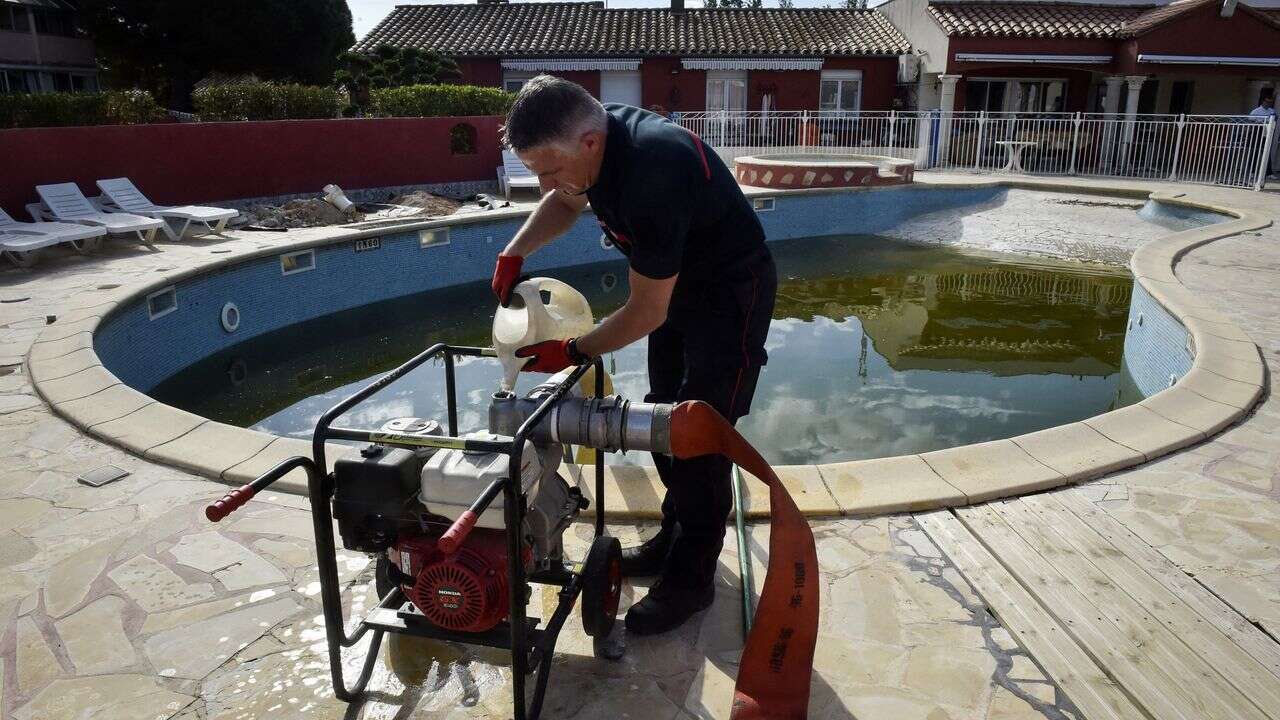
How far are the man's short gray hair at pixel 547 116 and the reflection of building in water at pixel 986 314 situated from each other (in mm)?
4989

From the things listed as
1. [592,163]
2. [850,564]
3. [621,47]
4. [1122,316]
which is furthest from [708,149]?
[621,47]

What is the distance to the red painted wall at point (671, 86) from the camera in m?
20.9

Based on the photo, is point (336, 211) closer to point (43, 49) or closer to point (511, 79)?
point (511, 79)

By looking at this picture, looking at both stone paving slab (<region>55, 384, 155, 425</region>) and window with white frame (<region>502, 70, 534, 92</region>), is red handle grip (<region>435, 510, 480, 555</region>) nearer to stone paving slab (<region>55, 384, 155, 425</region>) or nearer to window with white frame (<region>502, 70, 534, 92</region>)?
stone paving slab (<region>55, 384, 155, 425</region>)

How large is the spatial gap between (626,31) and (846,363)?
58.3 feet

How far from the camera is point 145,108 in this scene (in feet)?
37.8

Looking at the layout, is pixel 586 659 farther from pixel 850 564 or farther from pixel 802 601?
pixel 850 564

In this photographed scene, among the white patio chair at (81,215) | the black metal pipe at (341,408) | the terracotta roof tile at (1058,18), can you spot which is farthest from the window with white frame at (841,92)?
the black metal pipe at (341,408)

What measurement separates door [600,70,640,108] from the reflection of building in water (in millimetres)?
12945

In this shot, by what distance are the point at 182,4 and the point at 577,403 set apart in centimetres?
2359

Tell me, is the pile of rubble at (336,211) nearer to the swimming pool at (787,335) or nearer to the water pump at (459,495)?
the swimming pool at (787,335)

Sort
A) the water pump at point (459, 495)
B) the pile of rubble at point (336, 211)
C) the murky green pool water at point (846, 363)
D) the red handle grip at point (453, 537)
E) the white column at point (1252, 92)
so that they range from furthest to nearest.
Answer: the white column at point (1252, 92) < the pile of rubble at point (336, 211) < the murky green pool water at point (846, 363) < the water pump at point (459, 495) < the red handle grip at point (453, 537)

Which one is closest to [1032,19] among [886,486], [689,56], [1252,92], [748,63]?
[1252,92]

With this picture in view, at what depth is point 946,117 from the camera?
53.8ft
